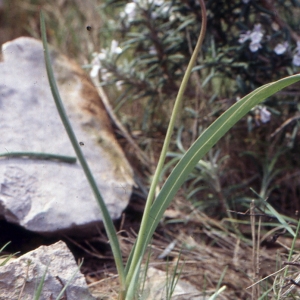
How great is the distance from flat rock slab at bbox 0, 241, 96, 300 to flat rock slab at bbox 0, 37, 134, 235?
25 cm

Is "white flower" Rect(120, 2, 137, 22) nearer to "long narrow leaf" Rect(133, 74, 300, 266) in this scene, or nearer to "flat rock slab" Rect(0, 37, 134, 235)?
"flat rock slab" Rect(0, 37, 134, 235)

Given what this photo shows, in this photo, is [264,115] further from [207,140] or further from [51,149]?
[51,149]

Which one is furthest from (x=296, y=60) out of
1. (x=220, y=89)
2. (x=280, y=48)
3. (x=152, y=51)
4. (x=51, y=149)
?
(x=51, y=149)

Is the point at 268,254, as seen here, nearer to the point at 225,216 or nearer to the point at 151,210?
the point at 225,216

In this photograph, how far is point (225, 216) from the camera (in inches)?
65.9

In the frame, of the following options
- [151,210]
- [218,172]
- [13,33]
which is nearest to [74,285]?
[151,210]

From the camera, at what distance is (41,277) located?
40.3 inches

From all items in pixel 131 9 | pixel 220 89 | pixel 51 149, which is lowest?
pixel 51 149

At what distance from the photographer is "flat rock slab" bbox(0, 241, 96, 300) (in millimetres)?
1010

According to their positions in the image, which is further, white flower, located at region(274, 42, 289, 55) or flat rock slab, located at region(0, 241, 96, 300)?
white flower, located at region(274, 42, 289, 55)

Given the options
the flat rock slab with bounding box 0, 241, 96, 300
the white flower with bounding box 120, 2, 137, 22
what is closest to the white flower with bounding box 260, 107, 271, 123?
the white flower with bounding box 120, 2, 137, 22

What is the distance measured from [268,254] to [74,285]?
2.36ft

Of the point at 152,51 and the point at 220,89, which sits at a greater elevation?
the point at 152,51

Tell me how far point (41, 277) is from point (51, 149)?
59 cm
